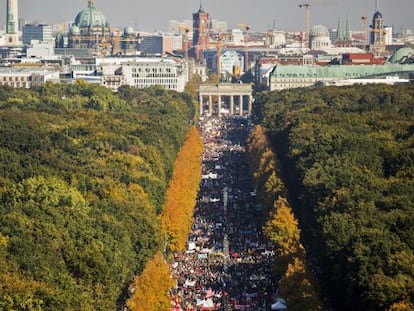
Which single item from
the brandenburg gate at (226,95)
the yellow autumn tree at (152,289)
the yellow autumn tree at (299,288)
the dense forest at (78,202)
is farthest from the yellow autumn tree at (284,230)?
the brandenburg gate at (226,95)

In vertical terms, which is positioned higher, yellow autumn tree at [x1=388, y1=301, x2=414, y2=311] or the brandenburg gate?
yellow autumn tree at [x1=388, y1=301, x2=414, y2=311]

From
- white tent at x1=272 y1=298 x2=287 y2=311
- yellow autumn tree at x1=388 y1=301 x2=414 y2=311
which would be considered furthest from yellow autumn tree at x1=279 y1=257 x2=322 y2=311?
yellow autumn tree at x1=388 y1=301 x2=414 y2=311

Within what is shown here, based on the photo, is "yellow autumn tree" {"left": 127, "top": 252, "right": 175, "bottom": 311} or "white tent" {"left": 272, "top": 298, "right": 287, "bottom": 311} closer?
"yellow autumn tree" {"left": 127, "top": 252, "right": 175, "bottom": 311}

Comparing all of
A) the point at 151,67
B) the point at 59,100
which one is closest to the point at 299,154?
the point at 59,100

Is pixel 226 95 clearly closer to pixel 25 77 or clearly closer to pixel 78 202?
pixel 25 77

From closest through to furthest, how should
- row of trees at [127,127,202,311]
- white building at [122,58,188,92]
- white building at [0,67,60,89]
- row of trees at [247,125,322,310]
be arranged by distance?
row of trees at [247,125,322,310], row of trees at [127,127,202,311], white building at [0,67,60,89], white building at [122,58,188,92]

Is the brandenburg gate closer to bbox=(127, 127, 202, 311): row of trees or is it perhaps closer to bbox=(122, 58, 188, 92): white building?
bbox=(122, 58, 188, 92): white building

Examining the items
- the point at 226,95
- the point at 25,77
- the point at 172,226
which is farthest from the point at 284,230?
the point at 226,95
